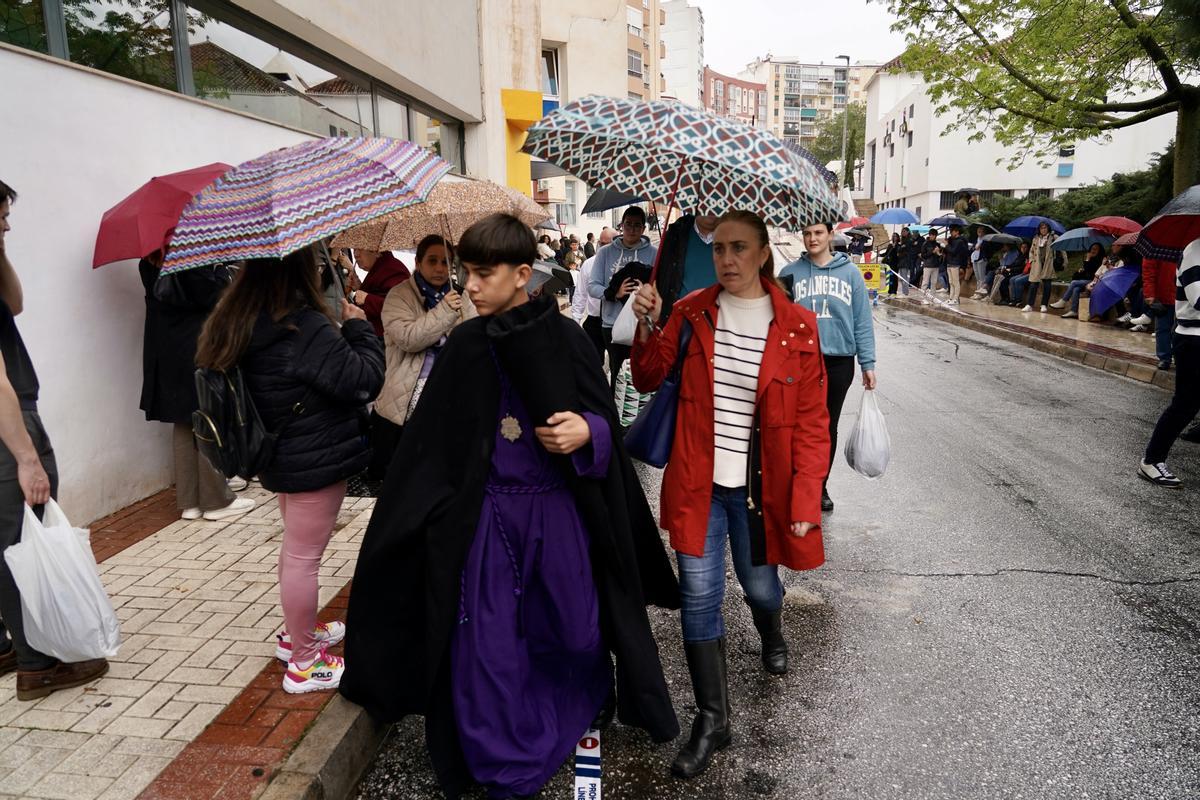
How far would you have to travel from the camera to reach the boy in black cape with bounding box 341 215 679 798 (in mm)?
2477

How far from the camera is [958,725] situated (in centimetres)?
318

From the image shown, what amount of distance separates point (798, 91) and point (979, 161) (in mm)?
111522

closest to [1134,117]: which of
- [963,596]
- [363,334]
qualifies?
[963,596]

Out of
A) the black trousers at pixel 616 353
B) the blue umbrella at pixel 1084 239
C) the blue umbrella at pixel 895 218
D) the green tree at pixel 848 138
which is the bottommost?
the black trousers at pixel 616 353

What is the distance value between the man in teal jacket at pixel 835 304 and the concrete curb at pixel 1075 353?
22.7ft

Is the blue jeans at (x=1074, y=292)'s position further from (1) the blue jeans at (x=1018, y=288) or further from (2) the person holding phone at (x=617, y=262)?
(2) the person holding phone at (x=617, y=262)

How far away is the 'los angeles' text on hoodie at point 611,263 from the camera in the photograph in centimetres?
652

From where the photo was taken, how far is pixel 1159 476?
20.1 feet

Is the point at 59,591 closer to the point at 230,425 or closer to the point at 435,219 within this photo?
the point at 230,425

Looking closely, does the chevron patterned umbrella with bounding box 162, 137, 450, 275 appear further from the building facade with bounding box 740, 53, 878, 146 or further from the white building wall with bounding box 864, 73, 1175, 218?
the building facade with bounding box 740, 53, 878, 146

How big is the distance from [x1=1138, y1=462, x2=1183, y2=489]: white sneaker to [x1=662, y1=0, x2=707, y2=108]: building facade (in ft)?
307

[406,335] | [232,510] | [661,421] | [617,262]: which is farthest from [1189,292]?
[232,510]

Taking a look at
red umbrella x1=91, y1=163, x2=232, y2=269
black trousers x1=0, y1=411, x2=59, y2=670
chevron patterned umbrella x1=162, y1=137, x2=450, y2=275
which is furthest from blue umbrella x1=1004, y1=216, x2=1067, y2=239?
black trousers x1=0, y1=411, x2=59, y2=670

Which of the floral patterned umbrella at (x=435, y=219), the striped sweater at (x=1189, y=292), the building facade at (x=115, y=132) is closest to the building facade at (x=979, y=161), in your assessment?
the striped sweater at (x=1189, y=292)
